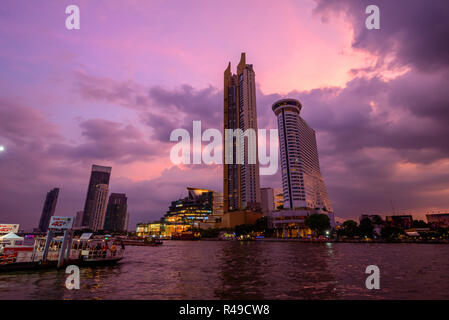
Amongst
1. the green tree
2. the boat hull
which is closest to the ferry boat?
the boat hull

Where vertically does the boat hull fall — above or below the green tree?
below

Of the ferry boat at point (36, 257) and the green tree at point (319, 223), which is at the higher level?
the green tree at point (319, 223)

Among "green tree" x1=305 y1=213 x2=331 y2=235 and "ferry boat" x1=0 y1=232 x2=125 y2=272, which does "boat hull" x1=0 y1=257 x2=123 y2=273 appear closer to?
"ferry boat" x1=0 y1=232 x2=125 y2=272

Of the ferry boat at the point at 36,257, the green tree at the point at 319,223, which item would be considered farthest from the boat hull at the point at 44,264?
the green tree at the point at 319,223

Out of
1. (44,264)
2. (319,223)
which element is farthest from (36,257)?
(319,223)

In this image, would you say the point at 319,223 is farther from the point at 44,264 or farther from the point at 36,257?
the point at 36,257

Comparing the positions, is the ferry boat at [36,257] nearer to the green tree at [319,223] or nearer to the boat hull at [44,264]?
the boat hull at [44,264]

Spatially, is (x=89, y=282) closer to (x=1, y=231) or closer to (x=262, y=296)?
(x=262, y=296)

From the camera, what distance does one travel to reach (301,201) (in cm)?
19175

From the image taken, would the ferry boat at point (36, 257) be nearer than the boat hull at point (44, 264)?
No

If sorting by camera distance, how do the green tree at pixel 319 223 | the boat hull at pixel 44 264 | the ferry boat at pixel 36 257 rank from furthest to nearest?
the green tree at pixel 319 223, the ferry boat at pixel 36 257, the boat hull at pixel 44 264

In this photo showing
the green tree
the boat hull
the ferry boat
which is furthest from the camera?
the green tree
